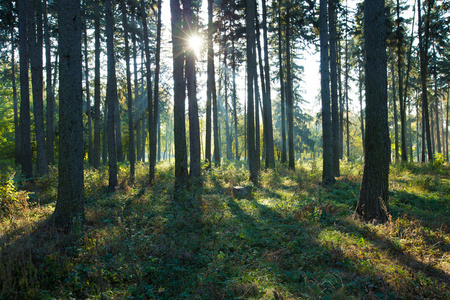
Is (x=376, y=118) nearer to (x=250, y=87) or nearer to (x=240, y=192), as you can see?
(x=240, y=192)

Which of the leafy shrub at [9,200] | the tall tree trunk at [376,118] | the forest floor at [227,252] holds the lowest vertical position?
the forest floor at [227,252]

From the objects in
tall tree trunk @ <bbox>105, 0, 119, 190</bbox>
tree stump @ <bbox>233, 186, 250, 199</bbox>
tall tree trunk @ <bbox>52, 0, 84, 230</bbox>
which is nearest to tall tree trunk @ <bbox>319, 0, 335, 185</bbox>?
tree stump @ <bbox>233, 186, 250, 199</bbox>

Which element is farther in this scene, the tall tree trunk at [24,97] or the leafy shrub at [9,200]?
the tall tree trunk at [24,97]

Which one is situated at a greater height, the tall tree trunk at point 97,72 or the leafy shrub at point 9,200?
the tall tree trunk at point 97,72

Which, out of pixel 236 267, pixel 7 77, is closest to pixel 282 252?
pixel 236 267

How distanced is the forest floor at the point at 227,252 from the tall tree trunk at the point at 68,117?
0.61 m

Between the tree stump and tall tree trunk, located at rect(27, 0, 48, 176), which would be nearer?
the tree stump

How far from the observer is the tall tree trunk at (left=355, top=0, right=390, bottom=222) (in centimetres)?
675

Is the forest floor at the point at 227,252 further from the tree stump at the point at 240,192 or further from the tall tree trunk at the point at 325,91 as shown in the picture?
the tall tree trunk at the point at 325,91

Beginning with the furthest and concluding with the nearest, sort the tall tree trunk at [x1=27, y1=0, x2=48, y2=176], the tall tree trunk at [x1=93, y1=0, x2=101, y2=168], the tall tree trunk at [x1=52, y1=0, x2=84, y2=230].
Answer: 1. the tall tree trunk at [x1=93, y1=0, x2=101, y2=168]
2. the tall tree trunk at [x1=27, y1=0, x2=48, y2=176]
3. the tall tree trunk at [x1=52, y1=0, x2=84, y2=230]

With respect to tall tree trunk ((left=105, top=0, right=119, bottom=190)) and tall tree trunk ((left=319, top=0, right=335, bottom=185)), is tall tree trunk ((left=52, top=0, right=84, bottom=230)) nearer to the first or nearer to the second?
tall tree trunk ((left=105, top=0, right=119, bottom=190))

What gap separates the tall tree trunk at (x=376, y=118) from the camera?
675 cm

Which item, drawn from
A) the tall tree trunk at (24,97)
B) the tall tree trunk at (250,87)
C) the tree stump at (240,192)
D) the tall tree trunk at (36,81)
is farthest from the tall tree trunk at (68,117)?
the tall tree trunk at (24,97)

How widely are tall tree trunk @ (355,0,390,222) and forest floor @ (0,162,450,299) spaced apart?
29.3 inches
